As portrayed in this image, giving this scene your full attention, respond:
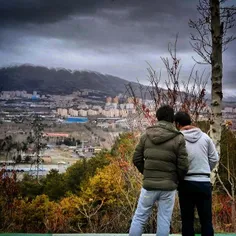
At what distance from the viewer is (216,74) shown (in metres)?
5.32

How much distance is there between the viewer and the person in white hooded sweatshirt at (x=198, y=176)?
3430 mm

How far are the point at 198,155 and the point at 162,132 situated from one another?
35 cm

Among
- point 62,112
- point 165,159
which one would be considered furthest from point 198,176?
point 62,112

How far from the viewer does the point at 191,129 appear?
3.54m

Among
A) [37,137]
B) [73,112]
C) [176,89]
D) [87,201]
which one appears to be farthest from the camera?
[73,112]

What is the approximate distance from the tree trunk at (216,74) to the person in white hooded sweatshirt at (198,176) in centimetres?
175

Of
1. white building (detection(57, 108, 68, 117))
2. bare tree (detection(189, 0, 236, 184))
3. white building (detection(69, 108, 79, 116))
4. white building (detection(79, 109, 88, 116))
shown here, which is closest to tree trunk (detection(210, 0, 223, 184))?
bare tree (detection(189, 0, 236, 184))

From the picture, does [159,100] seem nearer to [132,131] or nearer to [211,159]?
[132,131]

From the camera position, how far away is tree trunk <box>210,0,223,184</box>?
5270 millimetres

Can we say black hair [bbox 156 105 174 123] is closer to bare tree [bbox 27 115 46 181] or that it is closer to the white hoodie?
the white hoodie

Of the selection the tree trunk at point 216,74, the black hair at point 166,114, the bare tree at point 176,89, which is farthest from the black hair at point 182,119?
the bare tree at point 176,89

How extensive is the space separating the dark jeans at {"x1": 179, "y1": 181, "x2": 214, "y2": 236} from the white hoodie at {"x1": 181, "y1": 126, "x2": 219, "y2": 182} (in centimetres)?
6

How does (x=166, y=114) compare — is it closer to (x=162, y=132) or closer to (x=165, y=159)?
(x=162, y=132)

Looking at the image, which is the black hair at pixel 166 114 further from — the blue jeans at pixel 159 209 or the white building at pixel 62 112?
the white building at pixel 62 112
